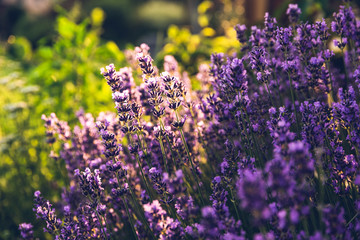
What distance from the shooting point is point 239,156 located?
6.49 feet

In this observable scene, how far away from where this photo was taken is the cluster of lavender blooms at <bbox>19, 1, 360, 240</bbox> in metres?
1.27

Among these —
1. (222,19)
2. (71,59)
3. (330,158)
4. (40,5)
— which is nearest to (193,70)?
(71,59)

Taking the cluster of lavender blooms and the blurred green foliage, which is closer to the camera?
the cluster of lavender blooms

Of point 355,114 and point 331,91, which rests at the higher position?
point 331,91

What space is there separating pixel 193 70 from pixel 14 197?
2.86 m

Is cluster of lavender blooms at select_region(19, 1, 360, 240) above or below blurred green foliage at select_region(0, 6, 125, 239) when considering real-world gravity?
below

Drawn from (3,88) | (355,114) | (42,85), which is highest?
(3,88)

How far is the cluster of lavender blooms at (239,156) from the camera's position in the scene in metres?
1.27

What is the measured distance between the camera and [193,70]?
495 cm

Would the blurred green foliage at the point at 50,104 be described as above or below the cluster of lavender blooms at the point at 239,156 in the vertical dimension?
above

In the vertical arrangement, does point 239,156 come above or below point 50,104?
below

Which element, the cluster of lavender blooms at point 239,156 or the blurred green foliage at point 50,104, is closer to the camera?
the cluster of lavender blooms at point 239,156

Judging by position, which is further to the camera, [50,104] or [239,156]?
[50,104]

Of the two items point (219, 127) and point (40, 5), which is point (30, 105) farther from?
point (40, 5)
